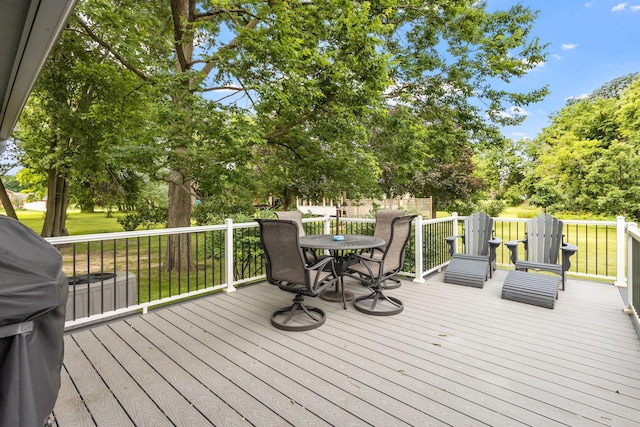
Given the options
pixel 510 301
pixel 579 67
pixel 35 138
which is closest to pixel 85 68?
pixel 35 138

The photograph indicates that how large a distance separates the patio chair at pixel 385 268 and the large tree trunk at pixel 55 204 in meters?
12.7

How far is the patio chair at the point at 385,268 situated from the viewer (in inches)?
143

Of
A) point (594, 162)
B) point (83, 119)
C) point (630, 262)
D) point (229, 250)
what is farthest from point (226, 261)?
point (594, 162)

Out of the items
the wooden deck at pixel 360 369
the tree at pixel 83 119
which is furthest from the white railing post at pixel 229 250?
the tree at pixel 83 119

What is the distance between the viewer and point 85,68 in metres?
6.63

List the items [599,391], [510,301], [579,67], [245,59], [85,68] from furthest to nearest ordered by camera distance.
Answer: [579,67]
[85,68]
[245,59]
[510,301]
[599,391]

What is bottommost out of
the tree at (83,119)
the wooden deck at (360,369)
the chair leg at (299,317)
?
the wooden deck at (360,369)

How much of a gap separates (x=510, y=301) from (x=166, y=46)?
8.12 m

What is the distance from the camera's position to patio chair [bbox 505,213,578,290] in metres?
4.47

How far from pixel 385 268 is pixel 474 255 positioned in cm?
234

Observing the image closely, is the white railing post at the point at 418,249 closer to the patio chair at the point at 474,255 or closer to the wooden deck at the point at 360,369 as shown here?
the patio chair at the point at 474,255

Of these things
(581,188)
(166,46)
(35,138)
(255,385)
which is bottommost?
(255,385)

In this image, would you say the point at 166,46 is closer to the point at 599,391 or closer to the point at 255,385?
the point at 255,385

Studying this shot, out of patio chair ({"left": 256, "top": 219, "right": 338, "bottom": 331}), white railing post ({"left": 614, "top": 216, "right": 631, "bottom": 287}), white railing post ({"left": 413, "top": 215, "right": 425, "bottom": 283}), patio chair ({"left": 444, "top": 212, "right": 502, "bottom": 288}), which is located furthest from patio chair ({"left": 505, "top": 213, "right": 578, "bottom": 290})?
patio chair ({"left": 256, "top": 219, "right": 338, "bottom": 331})
